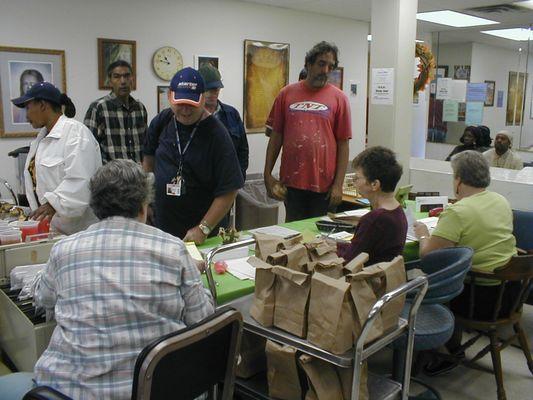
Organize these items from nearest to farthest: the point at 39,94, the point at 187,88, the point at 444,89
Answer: the point at 187,88 → the point at 39,94 → the point at 444,89

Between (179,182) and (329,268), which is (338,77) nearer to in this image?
(179,182)

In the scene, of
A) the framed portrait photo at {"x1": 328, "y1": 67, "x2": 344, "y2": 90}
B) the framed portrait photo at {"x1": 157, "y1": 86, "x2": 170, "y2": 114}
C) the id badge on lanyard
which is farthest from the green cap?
the framed portrait photo at {"x1": 328, "y1": 67, "x2": 344, "y2": 90}

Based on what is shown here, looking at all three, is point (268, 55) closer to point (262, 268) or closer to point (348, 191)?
point (348, 191)

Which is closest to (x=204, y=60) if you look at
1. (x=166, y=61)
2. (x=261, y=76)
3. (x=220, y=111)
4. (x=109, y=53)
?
(x=166, y=61)

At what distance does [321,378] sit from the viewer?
1.79m

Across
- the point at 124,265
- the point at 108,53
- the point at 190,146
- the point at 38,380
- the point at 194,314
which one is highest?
the point at 108,53

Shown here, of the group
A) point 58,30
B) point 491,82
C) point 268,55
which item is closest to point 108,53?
point 58,30

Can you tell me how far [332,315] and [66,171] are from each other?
5.47 feet

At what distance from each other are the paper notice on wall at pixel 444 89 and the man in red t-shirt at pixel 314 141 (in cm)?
388

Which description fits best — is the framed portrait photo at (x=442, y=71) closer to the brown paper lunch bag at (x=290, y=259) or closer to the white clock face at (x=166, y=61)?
the white clock face at (x=166, y=61)

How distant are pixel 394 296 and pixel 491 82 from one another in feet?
22.7

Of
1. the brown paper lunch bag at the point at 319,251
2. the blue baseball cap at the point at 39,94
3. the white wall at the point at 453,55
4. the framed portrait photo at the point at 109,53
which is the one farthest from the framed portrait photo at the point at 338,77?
the brown paper lunch bag at the point at 319,251

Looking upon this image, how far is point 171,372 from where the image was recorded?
1432mm

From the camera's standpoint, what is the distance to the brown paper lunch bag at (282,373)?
1833mm
